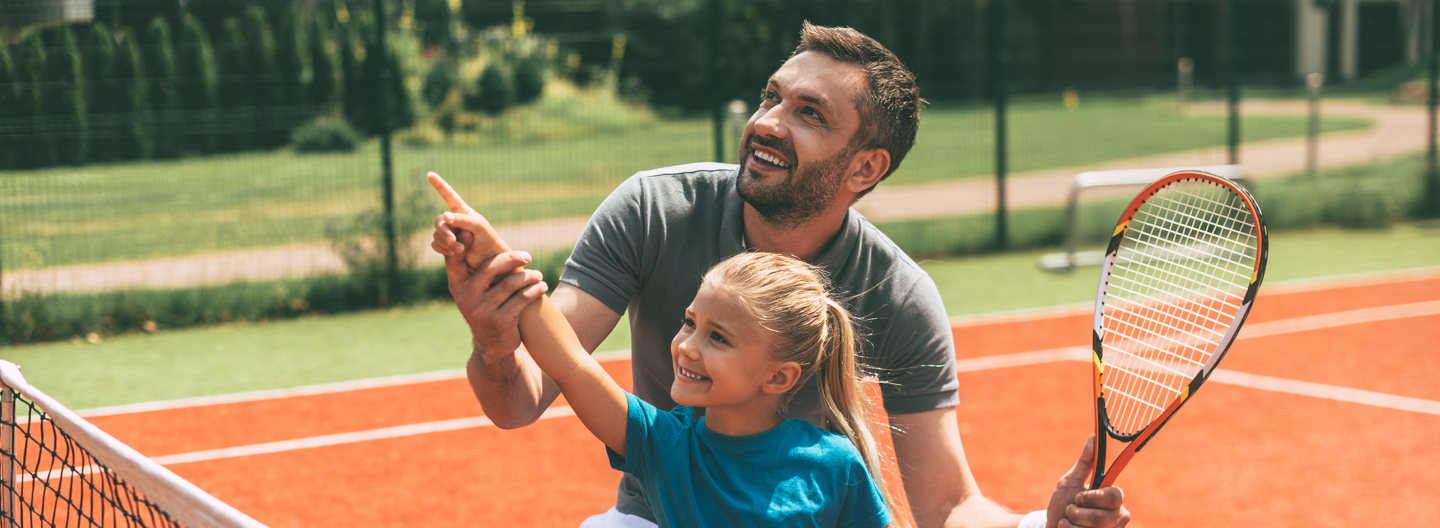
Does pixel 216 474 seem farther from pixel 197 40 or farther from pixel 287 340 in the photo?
pixel 197 40

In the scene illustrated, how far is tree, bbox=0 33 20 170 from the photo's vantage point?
7.84m

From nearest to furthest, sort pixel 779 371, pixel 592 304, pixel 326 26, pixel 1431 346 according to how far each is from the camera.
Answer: pixel 779 371 < pixel 592 304 < pixel 1431 346 < pixel 326 26

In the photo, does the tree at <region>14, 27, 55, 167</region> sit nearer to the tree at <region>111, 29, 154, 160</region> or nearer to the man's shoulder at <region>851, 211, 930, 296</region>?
the tree at <region>111, 29, 154, 160</region>

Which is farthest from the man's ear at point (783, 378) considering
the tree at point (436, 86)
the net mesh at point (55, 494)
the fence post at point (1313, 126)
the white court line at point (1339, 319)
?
the fence post at point (1313, 126)

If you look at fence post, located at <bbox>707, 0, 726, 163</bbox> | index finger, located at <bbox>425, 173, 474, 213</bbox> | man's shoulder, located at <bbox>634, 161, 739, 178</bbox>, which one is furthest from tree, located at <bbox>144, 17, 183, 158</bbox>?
index finger, located at <bbox>425, 173, 474, 213</bbox>

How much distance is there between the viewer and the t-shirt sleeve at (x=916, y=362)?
2822 millimetres

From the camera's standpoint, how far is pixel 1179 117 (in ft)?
54.6

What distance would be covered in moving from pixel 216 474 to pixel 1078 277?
23.9ft

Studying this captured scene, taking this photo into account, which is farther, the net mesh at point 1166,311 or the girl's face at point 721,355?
the net mesh at point 1166,311

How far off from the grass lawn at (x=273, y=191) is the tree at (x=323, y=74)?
55 centimetres

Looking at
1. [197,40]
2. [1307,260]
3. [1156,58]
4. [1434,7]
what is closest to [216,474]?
[197,40]

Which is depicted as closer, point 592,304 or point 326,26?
point 592,304

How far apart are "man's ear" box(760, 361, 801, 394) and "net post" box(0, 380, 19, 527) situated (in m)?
2.01

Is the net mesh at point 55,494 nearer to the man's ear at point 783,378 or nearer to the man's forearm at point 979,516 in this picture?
the man's ear at point 783,378
